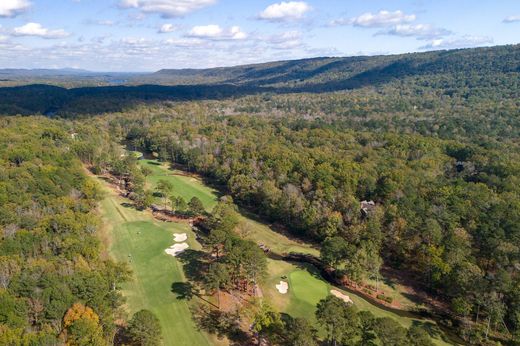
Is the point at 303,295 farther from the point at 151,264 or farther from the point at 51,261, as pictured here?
the point at 51,261

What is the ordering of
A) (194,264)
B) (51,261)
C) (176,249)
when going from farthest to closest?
(176,249) → (194,264) → (51,261)

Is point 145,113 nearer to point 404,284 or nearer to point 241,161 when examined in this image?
point 241,161

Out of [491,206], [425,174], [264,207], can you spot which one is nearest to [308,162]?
[264,207]

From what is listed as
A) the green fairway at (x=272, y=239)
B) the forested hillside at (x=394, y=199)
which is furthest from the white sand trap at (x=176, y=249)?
the forested hillside at (x=394, y=199)

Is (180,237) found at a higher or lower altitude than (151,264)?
higher

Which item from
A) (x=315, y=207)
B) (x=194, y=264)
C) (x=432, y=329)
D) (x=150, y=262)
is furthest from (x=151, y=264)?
(x=432, y=329)

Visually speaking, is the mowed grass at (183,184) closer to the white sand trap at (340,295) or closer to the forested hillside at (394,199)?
the forested hillside at (394,199)

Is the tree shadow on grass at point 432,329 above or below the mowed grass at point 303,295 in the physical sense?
below

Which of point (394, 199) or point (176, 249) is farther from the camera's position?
point (394, 199)
